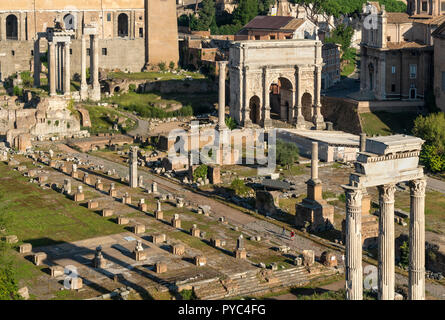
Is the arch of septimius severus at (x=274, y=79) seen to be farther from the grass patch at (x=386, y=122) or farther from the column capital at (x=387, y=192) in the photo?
the column capital at (x=387, y=192)

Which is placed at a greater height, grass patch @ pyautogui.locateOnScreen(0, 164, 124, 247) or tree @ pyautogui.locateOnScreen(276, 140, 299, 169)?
tree @ pyautogui.locateOnScreen(276, 140, 299, 169)

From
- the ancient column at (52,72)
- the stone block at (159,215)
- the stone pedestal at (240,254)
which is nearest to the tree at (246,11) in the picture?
the ancient column at (52,72)

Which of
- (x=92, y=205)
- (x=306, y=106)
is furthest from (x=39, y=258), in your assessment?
(x=306, y=106)

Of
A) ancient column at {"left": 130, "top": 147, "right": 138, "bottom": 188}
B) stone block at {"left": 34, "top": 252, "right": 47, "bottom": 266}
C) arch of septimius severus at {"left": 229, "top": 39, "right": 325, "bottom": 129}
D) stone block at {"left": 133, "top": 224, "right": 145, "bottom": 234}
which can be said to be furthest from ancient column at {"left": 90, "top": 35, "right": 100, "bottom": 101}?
stone block at {"left": 34, "top": 252, "right": 47, "bottom": 266}

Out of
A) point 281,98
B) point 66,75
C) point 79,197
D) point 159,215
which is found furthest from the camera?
point 281,98

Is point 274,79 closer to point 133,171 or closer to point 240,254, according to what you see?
point 133,171

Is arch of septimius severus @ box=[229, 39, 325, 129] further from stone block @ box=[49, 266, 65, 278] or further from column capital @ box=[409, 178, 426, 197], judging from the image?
column capital @ box=[409, 178, 426, 197]
